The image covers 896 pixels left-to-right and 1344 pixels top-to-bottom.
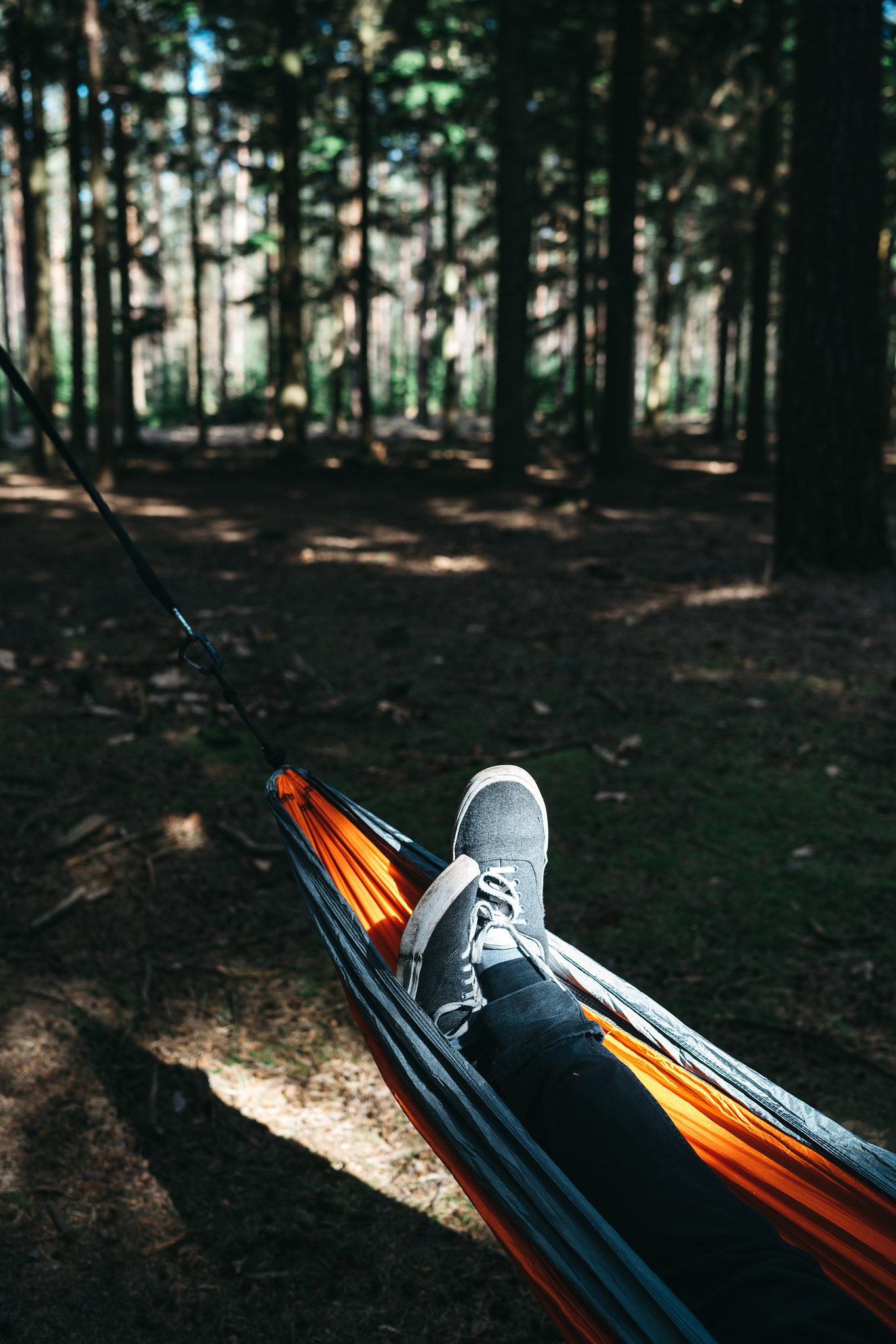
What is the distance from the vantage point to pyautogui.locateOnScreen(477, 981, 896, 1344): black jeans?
101 cm

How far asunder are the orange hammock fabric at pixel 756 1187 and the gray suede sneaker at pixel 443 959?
115 mm

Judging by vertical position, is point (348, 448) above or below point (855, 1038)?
above

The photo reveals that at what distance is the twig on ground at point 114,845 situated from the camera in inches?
113

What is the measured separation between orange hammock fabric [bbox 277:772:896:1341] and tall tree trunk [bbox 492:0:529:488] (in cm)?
880

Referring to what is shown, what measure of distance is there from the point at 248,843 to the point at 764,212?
10.4m

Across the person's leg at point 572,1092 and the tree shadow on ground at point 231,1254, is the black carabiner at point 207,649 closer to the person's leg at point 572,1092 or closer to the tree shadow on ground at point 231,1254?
the person's leg at point 572,1092

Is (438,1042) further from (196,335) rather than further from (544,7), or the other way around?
(196,335)

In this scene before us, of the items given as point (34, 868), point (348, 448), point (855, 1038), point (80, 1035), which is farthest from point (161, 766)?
point (348, 448)

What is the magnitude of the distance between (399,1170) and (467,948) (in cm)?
60

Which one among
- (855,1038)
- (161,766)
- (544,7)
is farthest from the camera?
(544,7)

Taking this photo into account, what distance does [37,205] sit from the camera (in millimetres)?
10516

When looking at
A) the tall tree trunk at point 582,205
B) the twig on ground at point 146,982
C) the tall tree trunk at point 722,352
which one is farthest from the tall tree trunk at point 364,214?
the twig on ground at point 146,982

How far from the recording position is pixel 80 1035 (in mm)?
2158

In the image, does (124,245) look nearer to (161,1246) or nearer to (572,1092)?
(161,1246)
